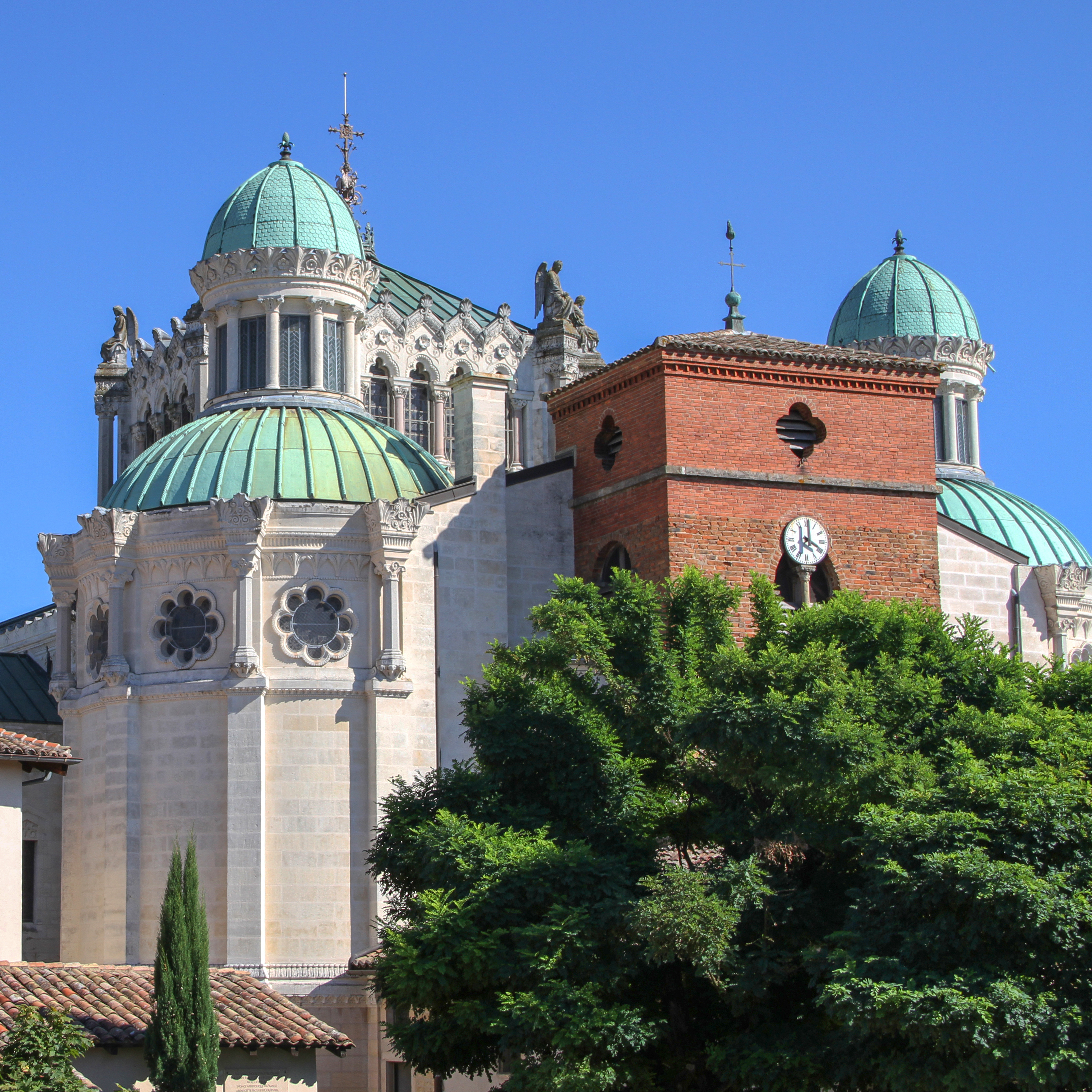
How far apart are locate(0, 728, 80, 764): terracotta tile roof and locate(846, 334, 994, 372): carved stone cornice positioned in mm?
32323

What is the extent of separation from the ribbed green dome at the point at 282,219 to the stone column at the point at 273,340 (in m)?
1.49

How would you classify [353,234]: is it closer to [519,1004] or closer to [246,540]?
[246,540]

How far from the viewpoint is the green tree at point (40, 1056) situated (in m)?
29.2

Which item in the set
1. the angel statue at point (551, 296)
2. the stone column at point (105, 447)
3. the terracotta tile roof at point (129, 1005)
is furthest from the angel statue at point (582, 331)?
the terracotta tile roof at point (129, 1005)

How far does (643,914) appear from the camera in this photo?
1260 inches

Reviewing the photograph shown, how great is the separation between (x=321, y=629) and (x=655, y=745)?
11593mm

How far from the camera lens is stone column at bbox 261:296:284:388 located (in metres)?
51.2

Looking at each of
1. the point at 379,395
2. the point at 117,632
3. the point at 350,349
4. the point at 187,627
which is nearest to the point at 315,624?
the point at 187,627

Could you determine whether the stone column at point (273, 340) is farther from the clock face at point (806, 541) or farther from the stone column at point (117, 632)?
the clock face at point (806, 541)

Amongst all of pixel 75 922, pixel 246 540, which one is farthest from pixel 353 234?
pixel 75 922

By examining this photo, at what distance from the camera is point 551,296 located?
63.8 meters

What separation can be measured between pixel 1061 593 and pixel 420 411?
2031 centimetres

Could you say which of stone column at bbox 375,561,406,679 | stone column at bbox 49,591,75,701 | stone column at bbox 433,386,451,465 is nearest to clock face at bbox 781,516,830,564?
stone column at bbox 375,561,406,679

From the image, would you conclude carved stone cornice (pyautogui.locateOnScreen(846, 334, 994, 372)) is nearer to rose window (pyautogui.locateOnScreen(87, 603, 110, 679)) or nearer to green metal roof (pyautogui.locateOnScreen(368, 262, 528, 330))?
green metal roof (pyautogui.locateOnScreen(368, 262, 528, 330))
